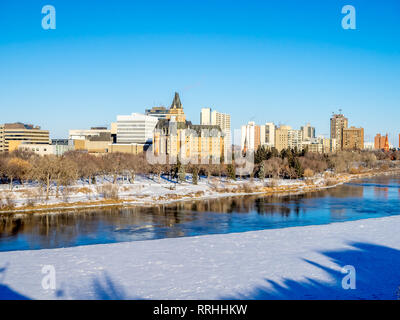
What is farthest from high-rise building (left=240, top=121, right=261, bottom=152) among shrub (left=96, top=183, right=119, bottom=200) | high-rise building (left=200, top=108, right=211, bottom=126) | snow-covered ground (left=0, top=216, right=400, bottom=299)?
snow-covered ground (left=0, top=216, right=400, bottom=299)

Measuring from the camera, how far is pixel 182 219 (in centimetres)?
2519

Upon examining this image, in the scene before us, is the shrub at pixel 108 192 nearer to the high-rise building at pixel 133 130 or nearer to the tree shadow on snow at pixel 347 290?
the tree shadow on snow at pixel 347 290

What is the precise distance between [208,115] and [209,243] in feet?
480

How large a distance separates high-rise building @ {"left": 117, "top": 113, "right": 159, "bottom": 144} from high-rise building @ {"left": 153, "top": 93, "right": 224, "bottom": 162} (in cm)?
1848

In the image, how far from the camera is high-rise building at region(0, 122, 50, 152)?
9288 cm

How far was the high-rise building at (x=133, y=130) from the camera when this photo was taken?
10206 centimetres

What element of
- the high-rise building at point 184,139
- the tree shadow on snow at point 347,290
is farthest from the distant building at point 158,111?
the tree shadow on snow at point 347,290

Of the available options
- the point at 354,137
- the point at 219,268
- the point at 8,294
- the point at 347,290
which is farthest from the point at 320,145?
the point at 8,294

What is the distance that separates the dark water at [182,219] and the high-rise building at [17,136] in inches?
2837

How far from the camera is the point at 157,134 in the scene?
271 feet

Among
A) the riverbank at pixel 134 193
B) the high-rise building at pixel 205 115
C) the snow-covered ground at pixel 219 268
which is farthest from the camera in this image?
the high-rise building at pixel 205 115

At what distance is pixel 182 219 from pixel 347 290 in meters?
15.4

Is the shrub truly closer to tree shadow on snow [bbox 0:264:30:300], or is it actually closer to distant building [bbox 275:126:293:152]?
tree shadow on snow [bbox 0:264:30:300]

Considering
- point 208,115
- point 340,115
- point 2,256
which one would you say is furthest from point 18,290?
point 340,115
